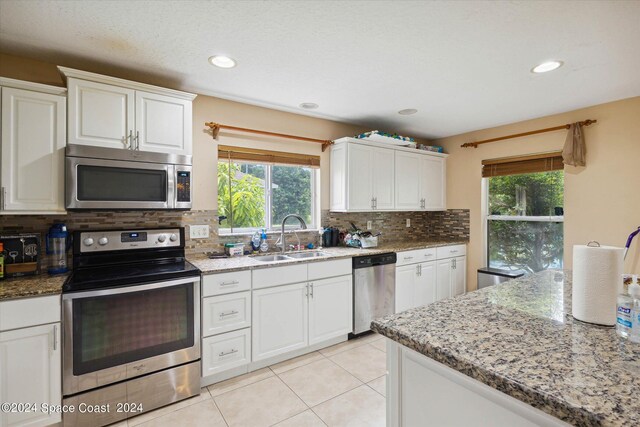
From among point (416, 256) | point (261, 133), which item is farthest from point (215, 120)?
point (416, 256)

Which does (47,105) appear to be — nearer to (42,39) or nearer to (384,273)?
(42,39)

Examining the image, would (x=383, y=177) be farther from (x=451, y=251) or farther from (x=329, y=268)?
(x=329, y=268)

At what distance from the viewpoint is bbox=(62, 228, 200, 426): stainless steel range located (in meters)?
1.84

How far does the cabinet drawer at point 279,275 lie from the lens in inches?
99.0

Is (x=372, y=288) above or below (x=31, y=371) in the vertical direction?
above

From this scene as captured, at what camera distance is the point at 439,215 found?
4723 mm

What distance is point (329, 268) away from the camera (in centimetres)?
291

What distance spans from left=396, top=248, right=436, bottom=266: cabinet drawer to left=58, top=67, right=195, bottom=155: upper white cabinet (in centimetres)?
244

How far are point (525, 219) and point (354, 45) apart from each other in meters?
3.16

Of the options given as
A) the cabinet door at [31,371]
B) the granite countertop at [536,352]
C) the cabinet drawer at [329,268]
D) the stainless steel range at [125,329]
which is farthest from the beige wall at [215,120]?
the granite countertop at [536,352]

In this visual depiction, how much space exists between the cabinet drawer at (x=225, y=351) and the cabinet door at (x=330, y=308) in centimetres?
61

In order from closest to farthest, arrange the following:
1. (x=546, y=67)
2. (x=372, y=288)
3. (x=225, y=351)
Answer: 1. (x=546, y=67)
2. (x=225, y=351)
3. (x=372, y=288)

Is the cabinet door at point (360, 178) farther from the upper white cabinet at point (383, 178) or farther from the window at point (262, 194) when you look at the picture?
the window at point (262, 194)

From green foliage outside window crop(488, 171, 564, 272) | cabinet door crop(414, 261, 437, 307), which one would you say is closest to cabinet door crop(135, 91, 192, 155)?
cabinet door crop(414, 261, 437, 307)
